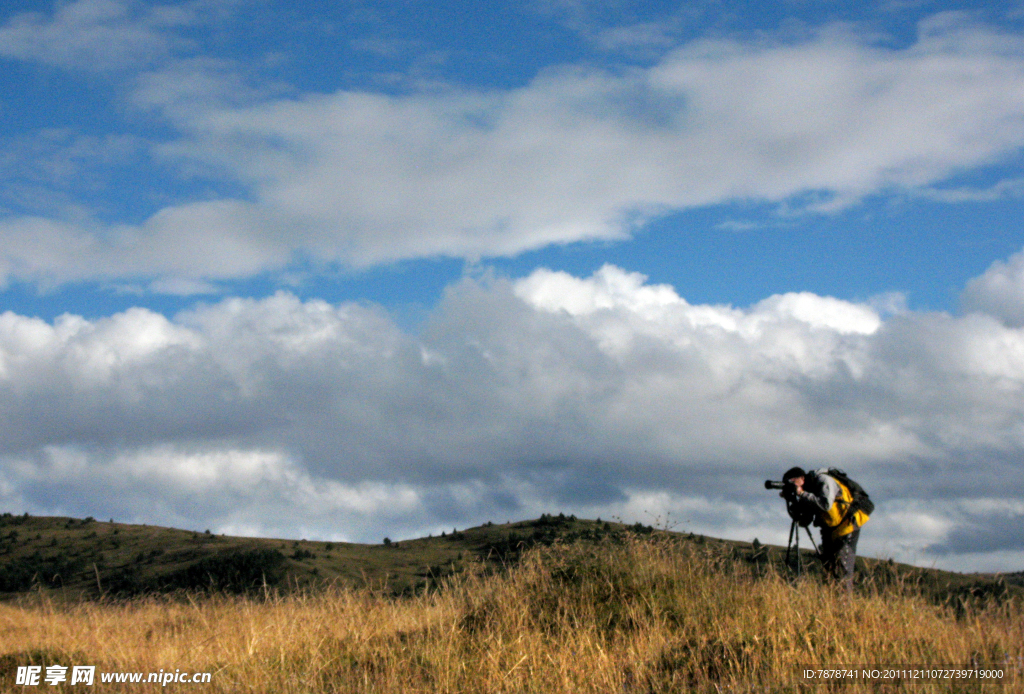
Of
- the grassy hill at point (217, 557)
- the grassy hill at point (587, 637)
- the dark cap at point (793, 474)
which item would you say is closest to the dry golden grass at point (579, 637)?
the grassy hill at point (587, 637)

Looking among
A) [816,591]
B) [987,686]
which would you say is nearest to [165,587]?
[816,591]

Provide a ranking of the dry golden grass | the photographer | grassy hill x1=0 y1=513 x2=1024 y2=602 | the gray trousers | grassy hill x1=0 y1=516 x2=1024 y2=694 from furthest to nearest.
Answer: grassy hill x1=0 y1=513 x2=1024 y2=602 → the gray trousers → the photographer → the dry golden grass → grassy hill x1=0 y1=516 x2=1024 y2=694

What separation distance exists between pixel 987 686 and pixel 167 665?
31.0 feet

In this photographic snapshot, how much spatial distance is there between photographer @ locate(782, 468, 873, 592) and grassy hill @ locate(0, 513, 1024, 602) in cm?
1638

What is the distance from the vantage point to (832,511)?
35.9 feet

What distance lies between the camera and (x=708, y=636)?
9844 millimetres

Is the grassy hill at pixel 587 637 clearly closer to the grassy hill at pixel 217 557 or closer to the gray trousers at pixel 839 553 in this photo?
the gray trousers at pixel 839 553

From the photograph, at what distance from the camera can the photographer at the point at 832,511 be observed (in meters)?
10.8

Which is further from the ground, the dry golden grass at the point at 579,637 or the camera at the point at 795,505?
the camera at the point at 795,505

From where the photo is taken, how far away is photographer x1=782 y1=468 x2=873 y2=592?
1077 cm

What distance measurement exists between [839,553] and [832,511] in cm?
59

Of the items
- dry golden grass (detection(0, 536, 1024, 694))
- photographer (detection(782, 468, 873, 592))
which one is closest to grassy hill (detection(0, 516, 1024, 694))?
dry golden grass (detection(0, 536, 1024, 694))

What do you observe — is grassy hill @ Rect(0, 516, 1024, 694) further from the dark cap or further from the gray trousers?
the dark cap

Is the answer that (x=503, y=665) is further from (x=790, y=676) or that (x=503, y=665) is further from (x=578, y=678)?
(x=790, y=676)
